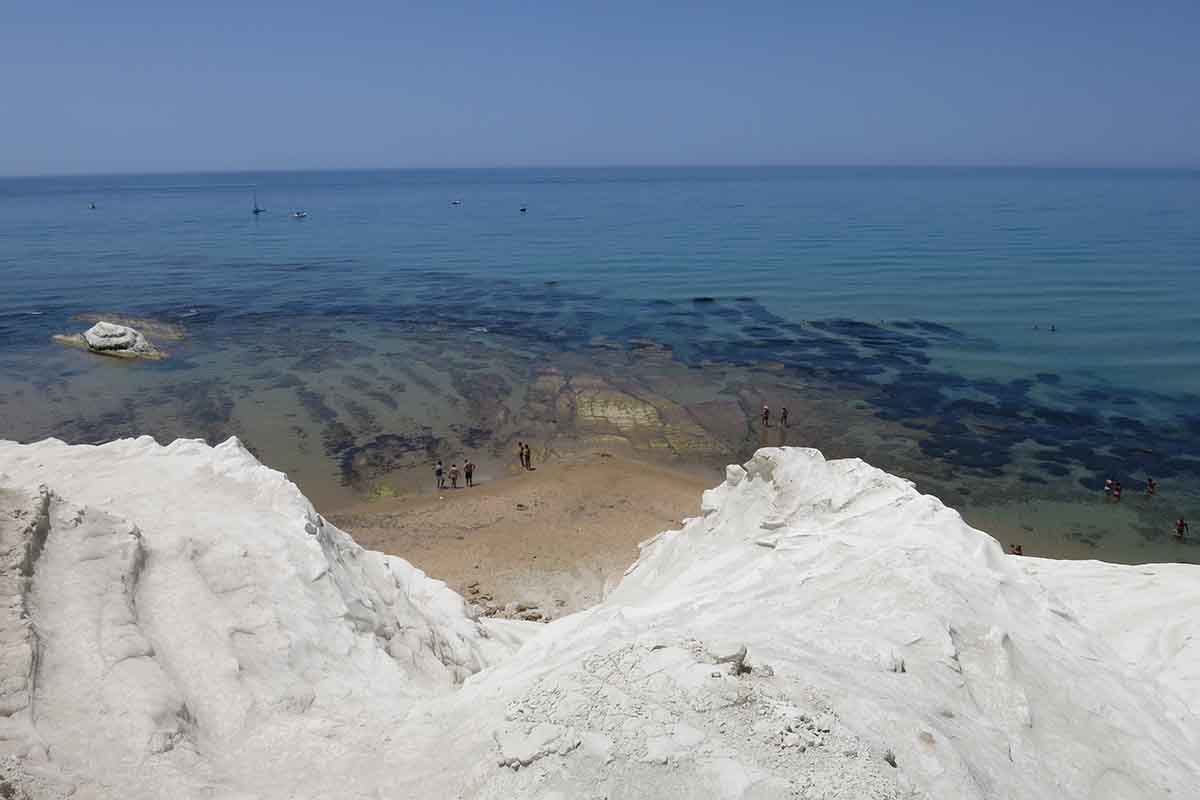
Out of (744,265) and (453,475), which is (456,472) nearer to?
(453,475)

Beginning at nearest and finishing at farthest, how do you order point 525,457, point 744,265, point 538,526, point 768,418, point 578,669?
1. point 578,669
2. point 538,526
3. point 525,457
4. point 768,418
5. point 744,265

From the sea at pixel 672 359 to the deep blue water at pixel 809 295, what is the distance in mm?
250

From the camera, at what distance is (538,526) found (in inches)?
848

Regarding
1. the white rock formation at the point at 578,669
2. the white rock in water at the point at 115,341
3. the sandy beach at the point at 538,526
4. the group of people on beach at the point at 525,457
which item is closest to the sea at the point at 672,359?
the white rock in water at the point at 115,341

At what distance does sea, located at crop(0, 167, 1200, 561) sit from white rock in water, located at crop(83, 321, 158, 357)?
1.03 meters

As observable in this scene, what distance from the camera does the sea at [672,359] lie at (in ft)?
87.2

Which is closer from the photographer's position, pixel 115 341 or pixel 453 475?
pixel 453 475

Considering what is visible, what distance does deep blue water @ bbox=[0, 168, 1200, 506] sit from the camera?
1234 inches

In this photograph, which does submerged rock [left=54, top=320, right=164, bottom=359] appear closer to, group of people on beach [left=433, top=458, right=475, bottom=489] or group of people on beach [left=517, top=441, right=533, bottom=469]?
group of people on beach [left=433, top=458, right=475, bottom=489]

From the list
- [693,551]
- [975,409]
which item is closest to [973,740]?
[693,551]

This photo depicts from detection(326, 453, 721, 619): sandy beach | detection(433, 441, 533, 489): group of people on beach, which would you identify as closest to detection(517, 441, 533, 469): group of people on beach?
detection(433, 441, 533, 489): group of people on beach

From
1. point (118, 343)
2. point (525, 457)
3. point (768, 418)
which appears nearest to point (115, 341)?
point (118, 343)

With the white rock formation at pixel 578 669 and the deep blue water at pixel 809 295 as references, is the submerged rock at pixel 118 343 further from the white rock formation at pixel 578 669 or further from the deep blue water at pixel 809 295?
the white rock formation at pixel 578 669

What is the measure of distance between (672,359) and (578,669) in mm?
32308
